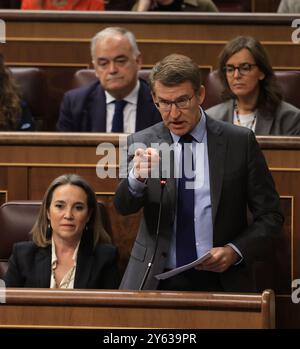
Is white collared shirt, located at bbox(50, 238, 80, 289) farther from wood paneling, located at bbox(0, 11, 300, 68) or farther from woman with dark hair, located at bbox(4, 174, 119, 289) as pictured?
wood paneling, located at bbox(0, 11, 300, 68)

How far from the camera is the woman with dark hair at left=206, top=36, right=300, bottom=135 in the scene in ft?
8.48

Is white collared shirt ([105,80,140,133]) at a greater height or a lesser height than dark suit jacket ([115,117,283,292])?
greater

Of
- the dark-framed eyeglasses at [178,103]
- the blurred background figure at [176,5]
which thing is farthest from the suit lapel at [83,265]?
the blurred background figure at [176,5]

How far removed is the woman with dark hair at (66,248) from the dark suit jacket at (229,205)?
157mm

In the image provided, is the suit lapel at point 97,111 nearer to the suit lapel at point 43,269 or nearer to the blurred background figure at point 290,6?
the suit lapel at point 43,269

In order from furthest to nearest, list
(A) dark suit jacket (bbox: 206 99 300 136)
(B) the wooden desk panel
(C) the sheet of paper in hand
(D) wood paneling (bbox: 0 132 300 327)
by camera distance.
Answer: (A) dark suit jacket (bbox: 206 99 300 136)
(D) wood paneling (bbox: 0 132 300 327)
(C) the sheet of paper in hand
(B) the wooden desk panel

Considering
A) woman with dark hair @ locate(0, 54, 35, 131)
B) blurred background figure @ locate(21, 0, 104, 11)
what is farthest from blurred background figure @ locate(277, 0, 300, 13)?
woman with dark hair @ locate(0, 54, 35, 131)

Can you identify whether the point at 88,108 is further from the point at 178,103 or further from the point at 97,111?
the point at 178,103

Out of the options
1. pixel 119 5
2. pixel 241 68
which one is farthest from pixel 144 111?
pixel 119 5

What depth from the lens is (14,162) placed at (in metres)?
2.40

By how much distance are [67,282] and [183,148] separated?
0.41 metres

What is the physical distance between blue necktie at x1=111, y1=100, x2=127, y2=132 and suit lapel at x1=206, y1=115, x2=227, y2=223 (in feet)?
2.43

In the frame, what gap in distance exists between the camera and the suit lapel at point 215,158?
75.5 inches

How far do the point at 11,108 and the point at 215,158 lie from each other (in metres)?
0.95
